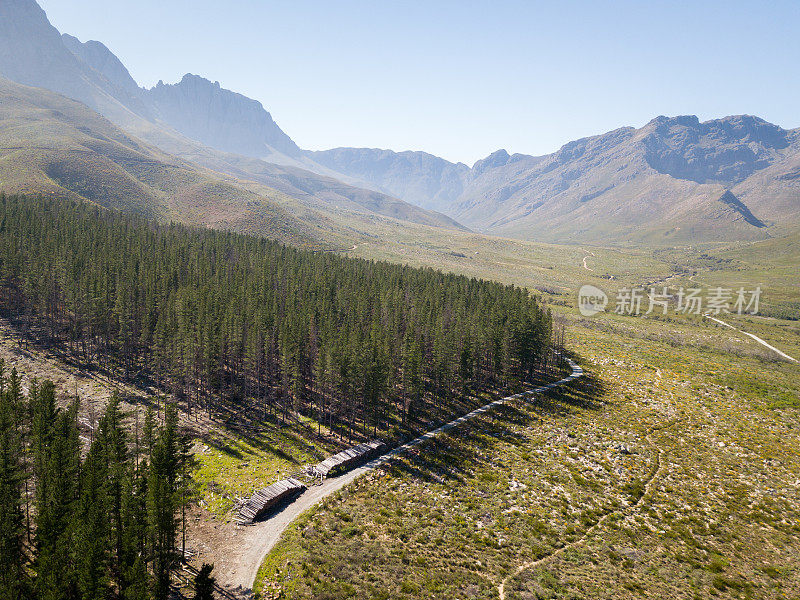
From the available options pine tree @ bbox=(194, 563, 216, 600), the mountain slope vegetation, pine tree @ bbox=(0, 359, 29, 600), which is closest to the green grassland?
pine tree @ bbox=(194, 563, 216, 600)

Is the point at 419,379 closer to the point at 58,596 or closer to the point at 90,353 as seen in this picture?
the point at 58,596

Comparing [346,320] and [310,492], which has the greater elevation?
[346,320]

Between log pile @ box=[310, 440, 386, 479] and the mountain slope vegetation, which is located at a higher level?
the mountain slope vegetation

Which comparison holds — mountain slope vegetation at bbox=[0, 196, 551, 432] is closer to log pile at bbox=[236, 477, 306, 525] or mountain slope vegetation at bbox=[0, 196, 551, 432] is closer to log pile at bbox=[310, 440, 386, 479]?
log pile at bbox=[310, 440, 386, 479]

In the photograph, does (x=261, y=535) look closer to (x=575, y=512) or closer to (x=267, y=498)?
(x=267, y=498)

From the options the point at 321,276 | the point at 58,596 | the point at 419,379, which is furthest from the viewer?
the point at 321,276

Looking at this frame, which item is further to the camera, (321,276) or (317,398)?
(321,276)

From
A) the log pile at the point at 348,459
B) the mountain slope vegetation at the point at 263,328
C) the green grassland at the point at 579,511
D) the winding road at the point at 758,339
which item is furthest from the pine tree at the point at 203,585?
the winding road at the point at 758,339

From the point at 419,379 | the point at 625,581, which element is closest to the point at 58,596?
the point at 625,581
